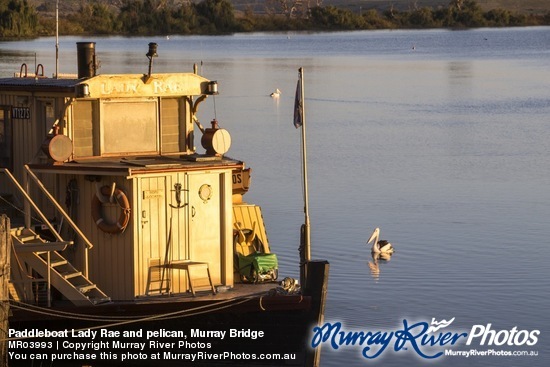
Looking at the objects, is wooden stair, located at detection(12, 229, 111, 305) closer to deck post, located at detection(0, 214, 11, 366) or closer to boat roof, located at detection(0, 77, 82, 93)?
deck post, located at detection(0, 214, 11, 366)

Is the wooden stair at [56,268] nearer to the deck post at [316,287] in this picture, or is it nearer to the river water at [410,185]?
the deck post at [316,287]

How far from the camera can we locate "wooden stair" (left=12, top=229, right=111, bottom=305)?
1925 cm

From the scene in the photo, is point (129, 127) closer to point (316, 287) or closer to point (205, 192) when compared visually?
point (205, 192)

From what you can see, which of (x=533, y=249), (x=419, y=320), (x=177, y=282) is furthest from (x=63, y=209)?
(x=533, y=249)

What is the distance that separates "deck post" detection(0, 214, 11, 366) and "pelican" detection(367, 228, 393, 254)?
35.9 ft

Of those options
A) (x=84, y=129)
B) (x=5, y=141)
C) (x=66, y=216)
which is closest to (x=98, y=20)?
(x=5, y=141)

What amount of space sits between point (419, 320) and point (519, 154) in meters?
22.6

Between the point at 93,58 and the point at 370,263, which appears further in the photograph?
the point at 370,263

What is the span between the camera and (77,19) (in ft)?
462

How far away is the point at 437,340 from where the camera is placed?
22.9 meters

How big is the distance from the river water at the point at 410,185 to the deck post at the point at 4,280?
16.2 ft

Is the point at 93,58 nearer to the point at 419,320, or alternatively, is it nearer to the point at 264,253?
the point at 264,253

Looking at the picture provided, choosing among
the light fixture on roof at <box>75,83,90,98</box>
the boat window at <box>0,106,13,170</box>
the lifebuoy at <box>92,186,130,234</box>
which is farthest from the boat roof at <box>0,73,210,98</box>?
the lifebuoy at <box>92,186,130,234</box>

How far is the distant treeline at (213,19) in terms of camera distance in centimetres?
12850
